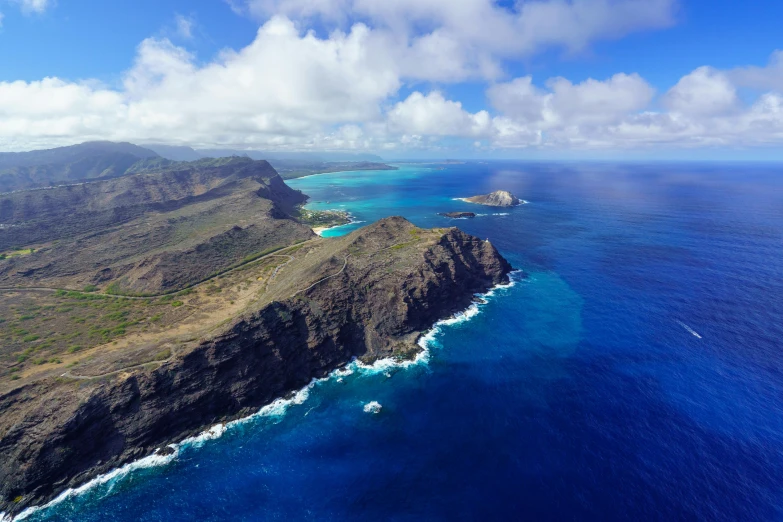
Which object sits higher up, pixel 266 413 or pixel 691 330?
pixel 691 330

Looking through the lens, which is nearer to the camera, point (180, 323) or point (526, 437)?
point (526, 437)

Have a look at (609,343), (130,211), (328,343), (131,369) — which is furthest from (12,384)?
(130,211)

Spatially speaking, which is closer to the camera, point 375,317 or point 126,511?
point 126,511

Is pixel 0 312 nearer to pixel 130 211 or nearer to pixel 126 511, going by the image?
pixel 126 511

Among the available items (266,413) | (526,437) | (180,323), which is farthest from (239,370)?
(526,437)

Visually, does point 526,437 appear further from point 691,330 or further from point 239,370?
point 691,330

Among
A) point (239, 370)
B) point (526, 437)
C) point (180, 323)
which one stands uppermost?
point (180, 323)
